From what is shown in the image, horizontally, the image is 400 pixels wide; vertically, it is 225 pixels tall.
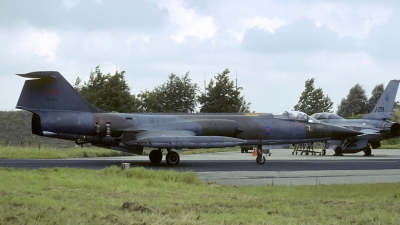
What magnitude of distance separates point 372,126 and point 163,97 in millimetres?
28266

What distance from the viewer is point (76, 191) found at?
11242mm

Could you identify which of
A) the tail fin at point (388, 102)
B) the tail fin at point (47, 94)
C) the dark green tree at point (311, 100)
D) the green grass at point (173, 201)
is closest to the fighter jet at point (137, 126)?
the tail fin at point (47, 94)

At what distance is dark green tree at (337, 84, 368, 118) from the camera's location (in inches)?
3290

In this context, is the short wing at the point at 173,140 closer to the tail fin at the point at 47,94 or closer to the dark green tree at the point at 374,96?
the tail fin at the point at 47,94

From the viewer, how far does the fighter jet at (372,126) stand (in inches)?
1291

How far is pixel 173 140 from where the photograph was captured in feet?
68.0

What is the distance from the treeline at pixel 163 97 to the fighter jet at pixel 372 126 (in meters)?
19.6

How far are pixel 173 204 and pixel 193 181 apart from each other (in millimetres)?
4413

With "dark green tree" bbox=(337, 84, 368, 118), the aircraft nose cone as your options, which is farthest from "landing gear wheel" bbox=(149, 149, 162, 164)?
"dark green tree" bbox=(337, 84, 368, 118)

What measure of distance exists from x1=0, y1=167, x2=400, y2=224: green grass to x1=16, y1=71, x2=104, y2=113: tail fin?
574 cm

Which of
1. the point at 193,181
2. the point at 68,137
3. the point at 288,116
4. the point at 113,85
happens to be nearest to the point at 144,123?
the point at 68,137

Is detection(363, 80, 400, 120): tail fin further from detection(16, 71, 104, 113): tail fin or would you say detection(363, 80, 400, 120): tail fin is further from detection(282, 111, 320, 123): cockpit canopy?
detection(16, 71, 104, 113): tail fin

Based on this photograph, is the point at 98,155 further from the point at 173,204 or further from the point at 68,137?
the point at 173,204

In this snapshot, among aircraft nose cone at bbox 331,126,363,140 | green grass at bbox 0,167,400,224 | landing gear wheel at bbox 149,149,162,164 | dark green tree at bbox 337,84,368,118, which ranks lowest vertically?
green grass at bbox 0,167,400,224
